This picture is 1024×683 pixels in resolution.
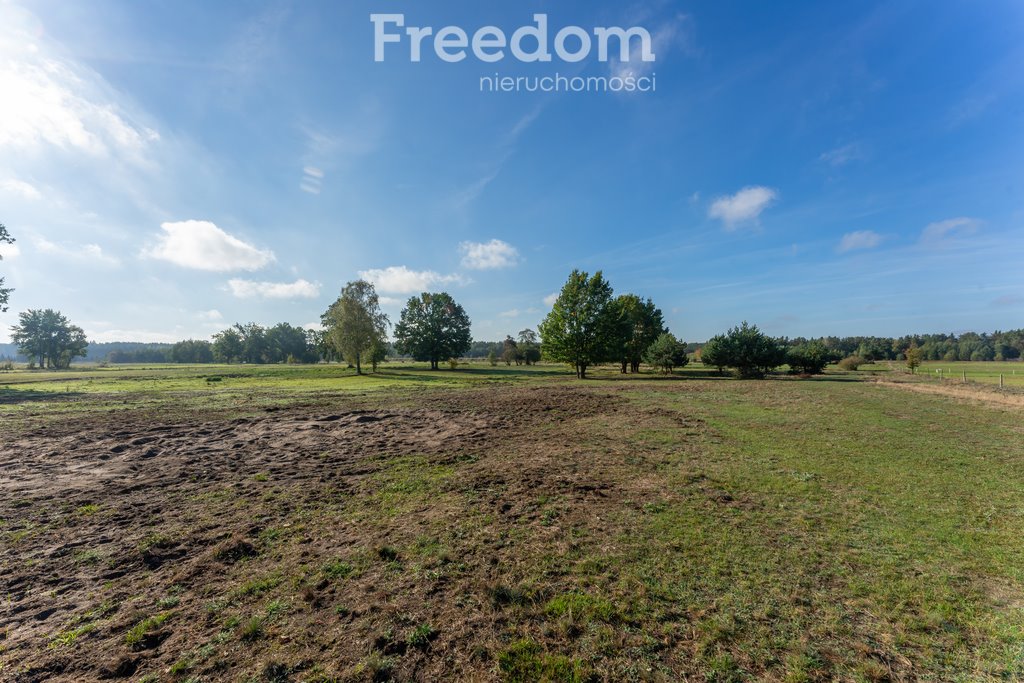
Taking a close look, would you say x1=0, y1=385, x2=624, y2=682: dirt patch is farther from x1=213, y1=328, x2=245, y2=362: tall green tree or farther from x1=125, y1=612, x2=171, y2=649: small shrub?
x1=213, y1=328, x2=245, y2=362: tall green tree

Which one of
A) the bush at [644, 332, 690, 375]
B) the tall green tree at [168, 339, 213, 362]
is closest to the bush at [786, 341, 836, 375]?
the bush at [644, 332, 690, 375]

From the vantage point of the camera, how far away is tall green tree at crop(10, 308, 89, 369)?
285 feet

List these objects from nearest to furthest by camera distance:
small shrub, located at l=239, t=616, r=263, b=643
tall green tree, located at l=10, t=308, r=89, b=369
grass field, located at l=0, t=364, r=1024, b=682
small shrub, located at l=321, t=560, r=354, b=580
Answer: grass field, located at l=0, t=364, r=1024, b=682, small shrub, located at l=239, t=616, r=263, b=643, small shrub, located at l=321, t=560, r=354, b=580, tall green tree, located at l=10, t=308, r=89, b=369

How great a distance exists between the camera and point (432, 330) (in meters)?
62.1

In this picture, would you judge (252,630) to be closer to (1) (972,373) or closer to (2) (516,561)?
(2) (516,561)

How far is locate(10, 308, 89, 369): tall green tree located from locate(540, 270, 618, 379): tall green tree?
12271cm

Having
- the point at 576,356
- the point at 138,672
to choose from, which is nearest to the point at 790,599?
the point at 138,672

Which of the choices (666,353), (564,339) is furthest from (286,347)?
(666,353)

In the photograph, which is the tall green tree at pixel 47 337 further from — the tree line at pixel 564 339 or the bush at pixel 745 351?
the bush at pixel 745 351

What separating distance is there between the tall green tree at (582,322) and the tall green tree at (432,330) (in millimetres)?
25679

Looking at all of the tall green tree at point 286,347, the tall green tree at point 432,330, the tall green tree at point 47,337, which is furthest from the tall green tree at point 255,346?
the tall green tree at point 432,330

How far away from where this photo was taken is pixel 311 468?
31.3 feet

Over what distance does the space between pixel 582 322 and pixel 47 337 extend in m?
132

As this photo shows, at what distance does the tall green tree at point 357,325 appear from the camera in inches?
1861
